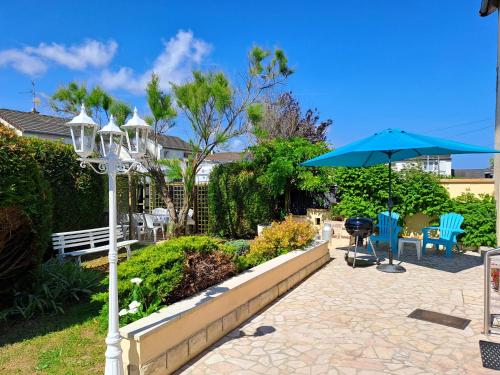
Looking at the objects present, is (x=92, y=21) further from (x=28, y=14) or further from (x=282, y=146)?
(x=282, y=146)

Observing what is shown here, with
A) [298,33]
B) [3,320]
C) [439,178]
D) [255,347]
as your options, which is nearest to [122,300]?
[255,347]

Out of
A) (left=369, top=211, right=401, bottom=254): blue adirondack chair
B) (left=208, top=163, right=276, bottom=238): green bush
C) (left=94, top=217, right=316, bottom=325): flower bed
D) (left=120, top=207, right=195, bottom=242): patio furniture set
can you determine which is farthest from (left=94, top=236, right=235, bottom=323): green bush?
(left=120, top=207, right=195, bottom=242): patio furniture set

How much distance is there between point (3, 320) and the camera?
150 inches

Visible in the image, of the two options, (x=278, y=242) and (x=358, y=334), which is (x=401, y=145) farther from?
(x=358, y=334)

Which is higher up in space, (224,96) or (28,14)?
(28,14)

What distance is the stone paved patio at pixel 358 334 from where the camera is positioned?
290 cm

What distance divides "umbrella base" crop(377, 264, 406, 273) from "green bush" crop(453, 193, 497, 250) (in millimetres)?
2340

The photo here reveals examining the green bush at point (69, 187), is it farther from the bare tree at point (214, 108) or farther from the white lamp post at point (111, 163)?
the white lamp post at point (111, 163)

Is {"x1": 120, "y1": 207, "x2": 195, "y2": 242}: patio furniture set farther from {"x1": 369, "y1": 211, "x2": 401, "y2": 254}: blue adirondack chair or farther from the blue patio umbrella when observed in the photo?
{"x1": 369, "y1": 211, "x2": 401, "y2": 254}: blue adirondack chair

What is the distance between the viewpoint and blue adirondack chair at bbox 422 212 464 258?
7156 millimetres

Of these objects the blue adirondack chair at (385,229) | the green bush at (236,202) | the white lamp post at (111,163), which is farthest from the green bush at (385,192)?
the white lamp post at (111,163)

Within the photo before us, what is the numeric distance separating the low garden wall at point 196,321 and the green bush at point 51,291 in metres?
2.01

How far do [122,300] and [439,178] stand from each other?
8.20 m

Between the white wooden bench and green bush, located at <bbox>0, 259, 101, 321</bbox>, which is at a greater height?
the white wooden bench
